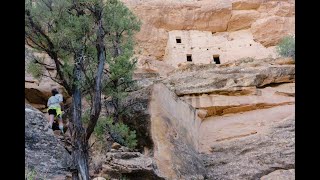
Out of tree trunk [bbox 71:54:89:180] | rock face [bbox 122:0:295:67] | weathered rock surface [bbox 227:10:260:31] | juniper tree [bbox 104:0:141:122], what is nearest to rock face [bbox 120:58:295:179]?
juniper tree [bbox 104:0:141:122]

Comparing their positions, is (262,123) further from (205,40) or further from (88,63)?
(205,40)

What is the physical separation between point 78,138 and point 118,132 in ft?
6.59

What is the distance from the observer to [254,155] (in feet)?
40.0

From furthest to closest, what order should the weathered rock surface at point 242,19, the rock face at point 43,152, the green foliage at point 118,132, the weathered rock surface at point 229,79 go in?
the weathered rock surface at point 242,19 → the weathered rock surface at point 229,79 → the green foliage at point 118,132 → the rock face at point 43,152

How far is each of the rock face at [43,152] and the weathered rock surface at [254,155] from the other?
3874 millimetres

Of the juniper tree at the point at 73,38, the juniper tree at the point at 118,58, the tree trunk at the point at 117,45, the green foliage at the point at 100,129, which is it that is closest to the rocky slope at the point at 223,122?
the juniper tree at the point at 118,58

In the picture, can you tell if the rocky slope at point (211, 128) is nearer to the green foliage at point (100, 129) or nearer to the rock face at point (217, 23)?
the green foliage at point (100, 129)

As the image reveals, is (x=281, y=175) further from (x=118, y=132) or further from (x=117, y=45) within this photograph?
(x=117, y=45)

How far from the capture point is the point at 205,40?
29.0 m

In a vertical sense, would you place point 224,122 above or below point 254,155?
above

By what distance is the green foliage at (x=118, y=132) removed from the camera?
37.7 feet

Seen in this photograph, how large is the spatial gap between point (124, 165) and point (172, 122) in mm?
2852

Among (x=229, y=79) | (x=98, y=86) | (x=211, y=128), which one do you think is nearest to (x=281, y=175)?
(x=211, y=128)
